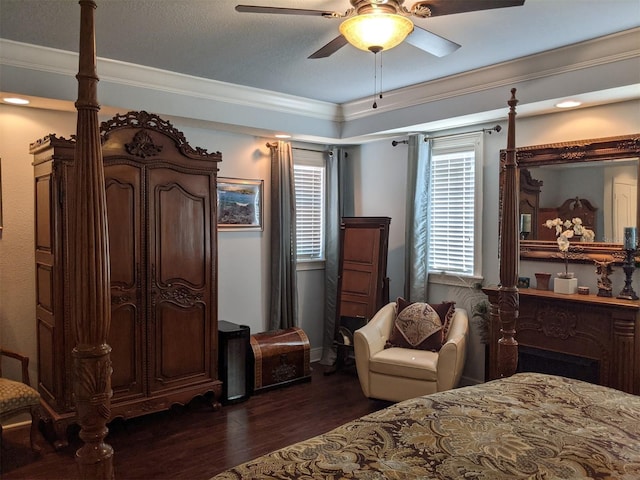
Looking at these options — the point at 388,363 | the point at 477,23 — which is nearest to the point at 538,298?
the point at 388,363

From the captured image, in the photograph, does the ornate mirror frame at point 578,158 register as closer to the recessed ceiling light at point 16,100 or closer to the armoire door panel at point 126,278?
the armoire door panel at point 126,278

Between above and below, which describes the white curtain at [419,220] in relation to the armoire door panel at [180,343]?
above

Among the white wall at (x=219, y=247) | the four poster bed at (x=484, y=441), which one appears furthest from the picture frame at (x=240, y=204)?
the four poster bed at (x=484, y=441)

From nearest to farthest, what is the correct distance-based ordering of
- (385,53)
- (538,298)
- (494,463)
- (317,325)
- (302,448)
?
(494,463), (302,448), (385,53), (538,298), (317,325)

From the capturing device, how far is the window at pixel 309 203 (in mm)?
5348

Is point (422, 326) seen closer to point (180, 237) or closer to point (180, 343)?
point (180, 343)

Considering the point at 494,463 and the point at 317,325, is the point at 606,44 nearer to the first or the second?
the point at 494,463

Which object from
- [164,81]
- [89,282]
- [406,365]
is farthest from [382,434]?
[164,81]

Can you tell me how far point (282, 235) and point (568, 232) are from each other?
2615 millimetres

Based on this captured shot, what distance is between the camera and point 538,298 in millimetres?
3703

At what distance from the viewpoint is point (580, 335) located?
3512mm

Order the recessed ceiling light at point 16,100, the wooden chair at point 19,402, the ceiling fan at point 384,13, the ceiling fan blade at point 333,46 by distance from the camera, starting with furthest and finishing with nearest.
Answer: the recessed ceiling light at point 16,100
the wooden chair at point 19,402
the ceiling fan blade at point 333,46
the ceiling fan at point 384,13

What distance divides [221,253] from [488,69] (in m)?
2.85

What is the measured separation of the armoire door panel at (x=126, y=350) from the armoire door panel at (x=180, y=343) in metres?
0.15
